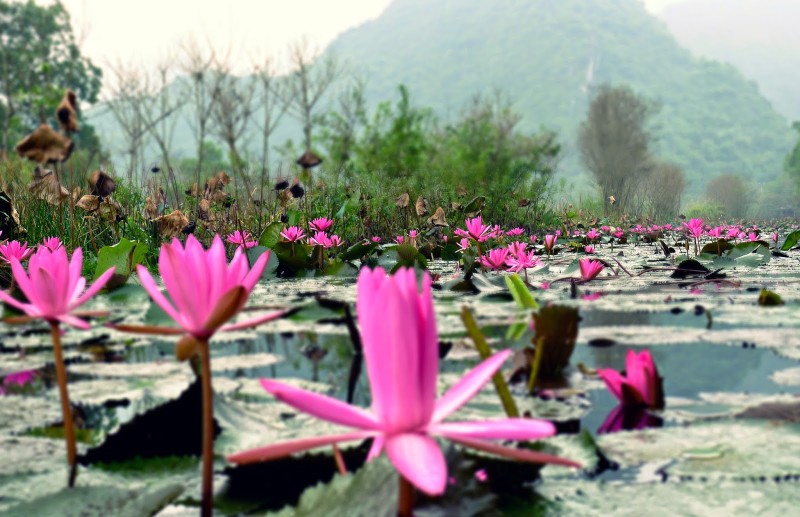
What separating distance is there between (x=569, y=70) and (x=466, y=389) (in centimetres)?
9695

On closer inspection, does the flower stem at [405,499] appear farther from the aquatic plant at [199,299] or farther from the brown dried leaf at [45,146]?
the brown dried leaf at [45,146]

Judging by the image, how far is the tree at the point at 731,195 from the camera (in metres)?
36.1

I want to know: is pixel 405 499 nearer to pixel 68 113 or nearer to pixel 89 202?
pixel 68 113

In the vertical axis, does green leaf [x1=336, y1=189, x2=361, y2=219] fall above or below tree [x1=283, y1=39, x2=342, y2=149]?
below

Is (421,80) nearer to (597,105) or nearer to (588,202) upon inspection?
(597,105)

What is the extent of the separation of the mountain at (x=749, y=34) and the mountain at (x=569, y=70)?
91.6 feet

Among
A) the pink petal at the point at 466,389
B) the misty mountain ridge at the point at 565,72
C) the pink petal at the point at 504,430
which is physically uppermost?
the misty mountain ridge at the point at 565,72

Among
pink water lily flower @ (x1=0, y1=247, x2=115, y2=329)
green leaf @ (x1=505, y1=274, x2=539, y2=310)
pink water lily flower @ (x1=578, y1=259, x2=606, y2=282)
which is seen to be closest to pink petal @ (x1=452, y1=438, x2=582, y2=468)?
pink water lily flower @ (x1=0, y1=247, x2=115, y2=329)

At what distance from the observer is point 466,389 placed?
1.29 feet

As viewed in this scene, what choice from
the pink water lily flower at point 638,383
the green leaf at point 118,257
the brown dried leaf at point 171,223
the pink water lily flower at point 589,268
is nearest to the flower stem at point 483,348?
the pink water lily flower at point 638,383

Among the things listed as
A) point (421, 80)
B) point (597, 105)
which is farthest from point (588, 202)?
point (421, 80)

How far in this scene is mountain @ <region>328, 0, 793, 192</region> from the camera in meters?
64.8

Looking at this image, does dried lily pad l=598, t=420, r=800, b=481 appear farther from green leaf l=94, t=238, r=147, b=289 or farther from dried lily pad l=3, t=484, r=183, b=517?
green leaf l=94, t=238, r=147, b=289

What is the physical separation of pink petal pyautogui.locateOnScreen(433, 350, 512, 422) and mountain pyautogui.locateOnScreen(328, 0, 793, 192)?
57422 millimetres
